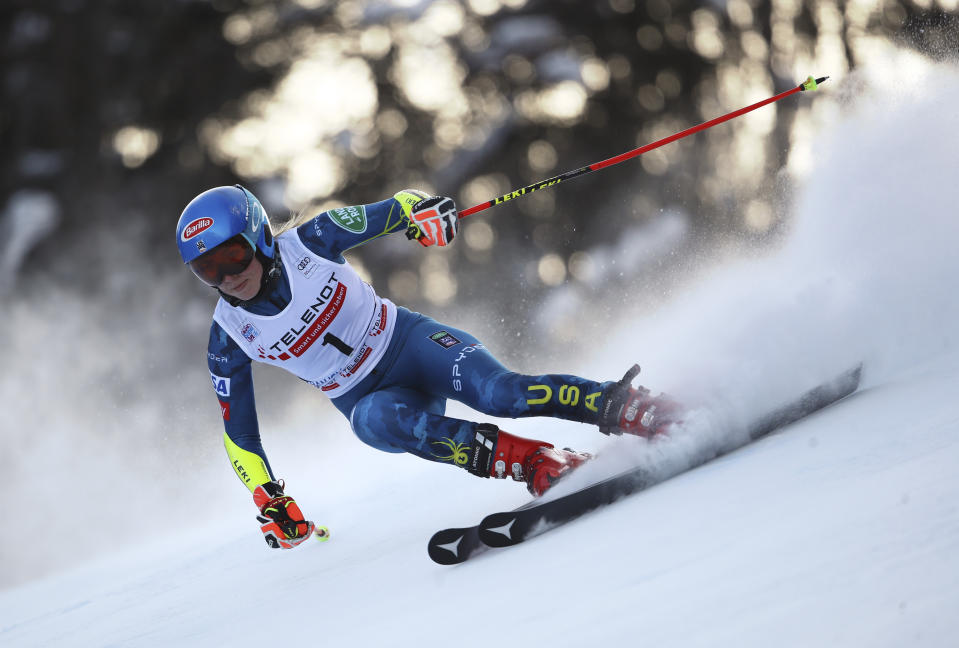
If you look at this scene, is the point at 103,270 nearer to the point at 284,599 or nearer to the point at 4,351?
the point at 4,351

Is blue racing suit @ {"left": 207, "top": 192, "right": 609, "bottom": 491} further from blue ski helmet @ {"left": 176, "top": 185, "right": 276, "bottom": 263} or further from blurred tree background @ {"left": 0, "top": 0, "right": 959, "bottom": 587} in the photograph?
blurred tree background @ {"left": 0, "top": 0, "right": 959, "bottom": 587}

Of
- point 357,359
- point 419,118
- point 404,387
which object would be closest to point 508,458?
point 404,387

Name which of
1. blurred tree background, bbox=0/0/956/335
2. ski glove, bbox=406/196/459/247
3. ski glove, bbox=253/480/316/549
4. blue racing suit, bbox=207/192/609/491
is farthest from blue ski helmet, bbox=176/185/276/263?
blurred tree background, bbox=0/0/956/335

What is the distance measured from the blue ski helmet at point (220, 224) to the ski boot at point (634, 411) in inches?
44.2

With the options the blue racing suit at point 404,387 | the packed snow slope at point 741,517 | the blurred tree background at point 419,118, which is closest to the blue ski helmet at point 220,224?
the blue racing suit at point 404,387

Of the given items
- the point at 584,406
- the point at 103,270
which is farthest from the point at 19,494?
the point at 584,406

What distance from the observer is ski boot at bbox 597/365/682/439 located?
2.29 meters

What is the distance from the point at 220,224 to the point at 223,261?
11 cm

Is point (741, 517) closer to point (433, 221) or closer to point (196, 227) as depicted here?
point (433, 221)

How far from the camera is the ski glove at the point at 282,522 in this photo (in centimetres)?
250

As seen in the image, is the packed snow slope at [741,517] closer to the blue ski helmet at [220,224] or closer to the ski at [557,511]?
the ski at [557,511]

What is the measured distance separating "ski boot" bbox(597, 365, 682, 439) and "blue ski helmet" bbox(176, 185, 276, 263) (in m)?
1.12

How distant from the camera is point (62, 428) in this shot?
30.1ft

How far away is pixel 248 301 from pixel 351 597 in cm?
98
